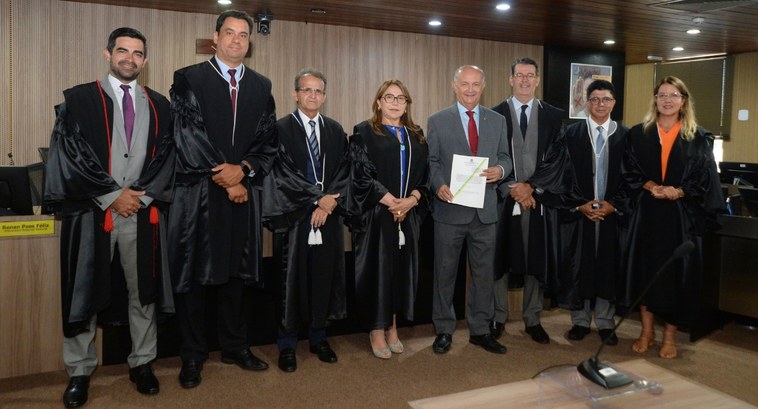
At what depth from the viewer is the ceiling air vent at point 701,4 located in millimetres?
5168

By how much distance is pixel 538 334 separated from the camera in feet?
14.1

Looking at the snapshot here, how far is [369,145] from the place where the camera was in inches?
148

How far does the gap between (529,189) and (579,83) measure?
427cm

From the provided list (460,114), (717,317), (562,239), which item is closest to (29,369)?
(460,114)

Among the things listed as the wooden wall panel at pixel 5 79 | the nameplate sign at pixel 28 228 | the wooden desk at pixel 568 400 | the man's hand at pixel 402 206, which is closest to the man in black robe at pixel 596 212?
the man's hand at pixel 402 206

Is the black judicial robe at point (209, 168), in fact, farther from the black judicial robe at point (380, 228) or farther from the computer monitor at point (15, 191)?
the computer monitor at point (15, 191)

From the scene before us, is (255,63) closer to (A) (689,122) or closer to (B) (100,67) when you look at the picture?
(B) (100,67)

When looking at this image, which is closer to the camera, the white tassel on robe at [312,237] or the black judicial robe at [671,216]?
the white tassel on robe at [312,237]

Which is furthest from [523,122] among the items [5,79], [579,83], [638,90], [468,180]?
[638,90]

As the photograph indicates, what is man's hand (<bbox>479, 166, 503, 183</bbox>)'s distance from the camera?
3.86 metres

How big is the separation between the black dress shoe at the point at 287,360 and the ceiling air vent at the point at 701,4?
413 cm

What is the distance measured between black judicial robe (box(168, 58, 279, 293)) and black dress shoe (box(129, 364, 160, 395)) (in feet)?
1.50

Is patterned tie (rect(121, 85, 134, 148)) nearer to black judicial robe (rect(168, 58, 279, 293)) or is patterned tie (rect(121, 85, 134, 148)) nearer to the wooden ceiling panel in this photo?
black judicial robe (rect(168, 58, 279, 293))

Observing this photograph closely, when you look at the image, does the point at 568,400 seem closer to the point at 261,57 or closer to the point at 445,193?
the point at 445,193
